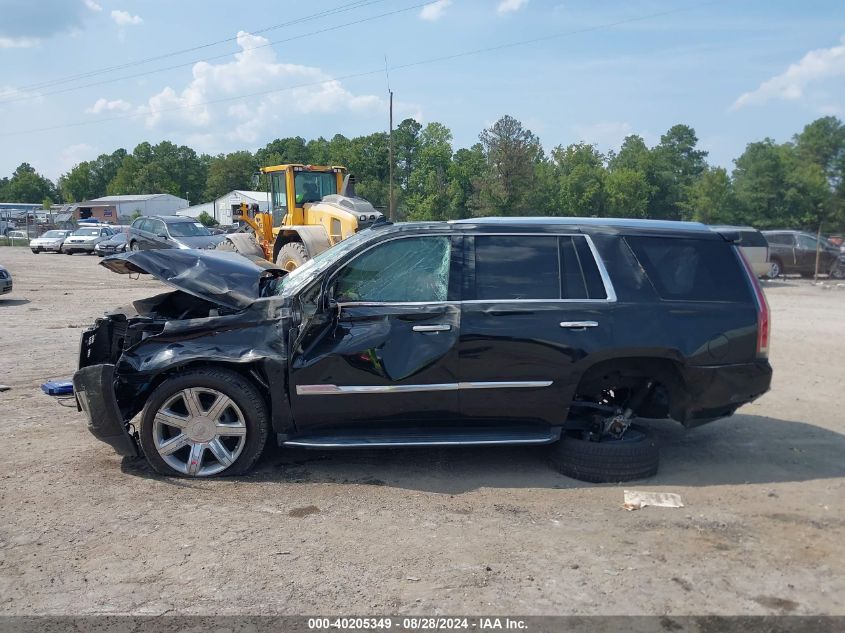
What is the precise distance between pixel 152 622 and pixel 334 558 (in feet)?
3.34

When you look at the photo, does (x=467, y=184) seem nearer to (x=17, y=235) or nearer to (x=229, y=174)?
(x=17, y=235)

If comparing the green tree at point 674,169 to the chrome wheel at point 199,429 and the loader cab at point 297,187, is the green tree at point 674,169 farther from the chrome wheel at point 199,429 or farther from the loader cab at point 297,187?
the chrome wheel at point 199,429

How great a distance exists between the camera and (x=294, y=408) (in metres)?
5.21

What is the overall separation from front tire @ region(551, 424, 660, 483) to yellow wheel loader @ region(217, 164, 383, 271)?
1063 cm

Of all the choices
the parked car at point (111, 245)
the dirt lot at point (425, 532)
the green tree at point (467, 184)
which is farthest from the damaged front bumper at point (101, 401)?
the green tree at point (467, 184)

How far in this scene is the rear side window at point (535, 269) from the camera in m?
5.30

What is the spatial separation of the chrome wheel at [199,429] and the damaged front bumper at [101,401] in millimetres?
270

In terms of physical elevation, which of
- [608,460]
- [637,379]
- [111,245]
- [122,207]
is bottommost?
[608,460]

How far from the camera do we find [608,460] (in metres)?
5.24

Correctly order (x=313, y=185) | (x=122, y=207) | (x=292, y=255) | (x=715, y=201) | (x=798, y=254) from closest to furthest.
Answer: (x=292, y=255)
(x=313, y=185)
(x=798, y=254)
(x=715, y=201)
(x=122, y=207)

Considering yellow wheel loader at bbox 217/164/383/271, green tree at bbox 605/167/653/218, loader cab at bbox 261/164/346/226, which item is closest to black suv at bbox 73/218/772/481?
yellow wheel loader at bbox 217/164/383/271

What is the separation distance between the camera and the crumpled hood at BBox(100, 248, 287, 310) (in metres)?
5.45

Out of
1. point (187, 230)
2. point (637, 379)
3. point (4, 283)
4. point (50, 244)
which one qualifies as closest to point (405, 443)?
point (637, 379)

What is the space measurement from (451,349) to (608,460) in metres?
1.40
